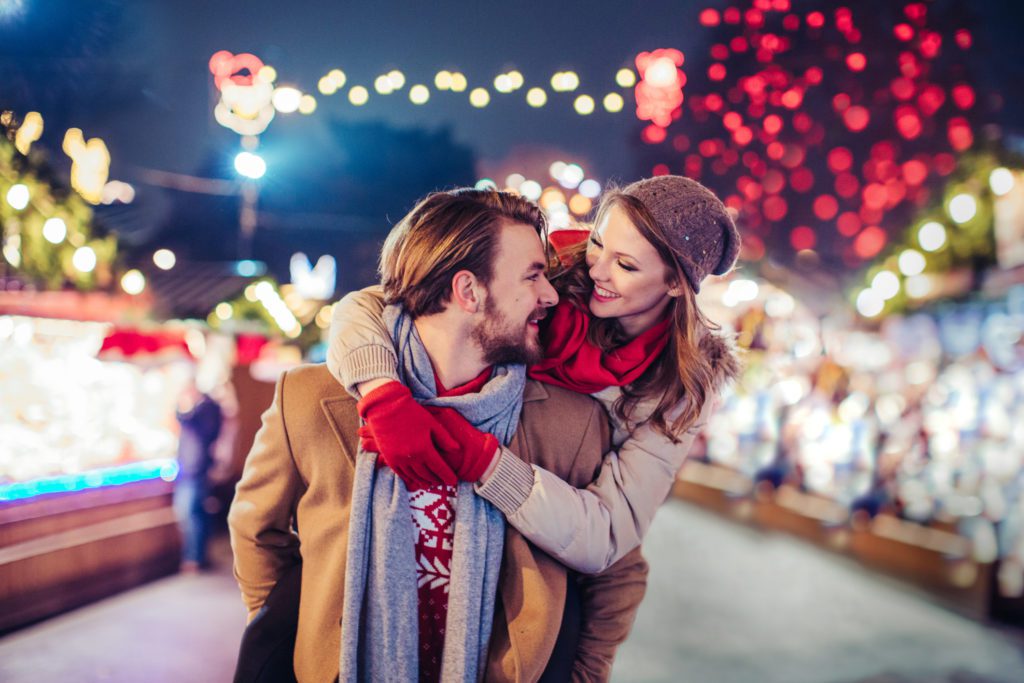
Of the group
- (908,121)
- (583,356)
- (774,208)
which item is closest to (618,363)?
(583,356)

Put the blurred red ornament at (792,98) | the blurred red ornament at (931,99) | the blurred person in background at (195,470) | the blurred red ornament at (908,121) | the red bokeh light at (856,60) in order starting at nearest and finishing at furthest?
the blurred person in background at (195,470)
the red bokeh light at (856,60)
the blurred red ornament at (931,99)
the blurred red ornament at (908,121)
the blurred red ornament at (792,98)

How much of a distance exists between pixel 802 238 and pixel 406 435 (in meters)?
11.9

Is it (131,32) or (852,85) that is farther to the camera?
(852,85)

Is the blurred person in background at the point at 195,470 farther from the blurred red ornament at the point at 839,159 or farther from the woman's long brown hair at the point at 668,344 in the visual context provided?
the blurred red ornament at the point at 839,159

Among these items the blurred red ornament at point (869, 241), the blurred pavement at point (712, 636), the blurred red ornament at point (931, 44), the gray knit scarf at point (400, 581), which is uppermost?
the blurred red ornament at point (931, 44)

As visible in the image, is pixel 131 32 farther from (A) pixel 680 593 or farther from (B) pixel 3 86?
(A) pixel 680 593

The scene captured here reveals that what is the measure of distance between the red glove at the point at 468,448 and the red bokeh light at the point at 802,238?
11.7 metres

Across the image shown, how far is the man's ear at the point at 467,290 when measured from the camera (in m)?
1.75

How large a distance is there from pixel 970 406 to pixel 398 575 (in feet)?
20.5

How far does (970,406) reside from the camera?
6.25 meters

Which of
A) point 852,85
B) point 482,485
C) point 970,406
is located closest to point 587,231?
point 482,485

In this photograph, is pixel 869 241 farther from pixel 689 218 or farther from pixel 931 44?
pixel 689 218

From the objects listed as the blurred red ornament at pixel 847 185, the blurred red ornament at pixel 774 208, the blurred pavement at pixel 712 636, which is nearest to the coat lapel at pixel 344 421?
the blurred pavement at pixel 712 636

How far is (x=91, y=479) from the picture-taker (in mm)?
5188
